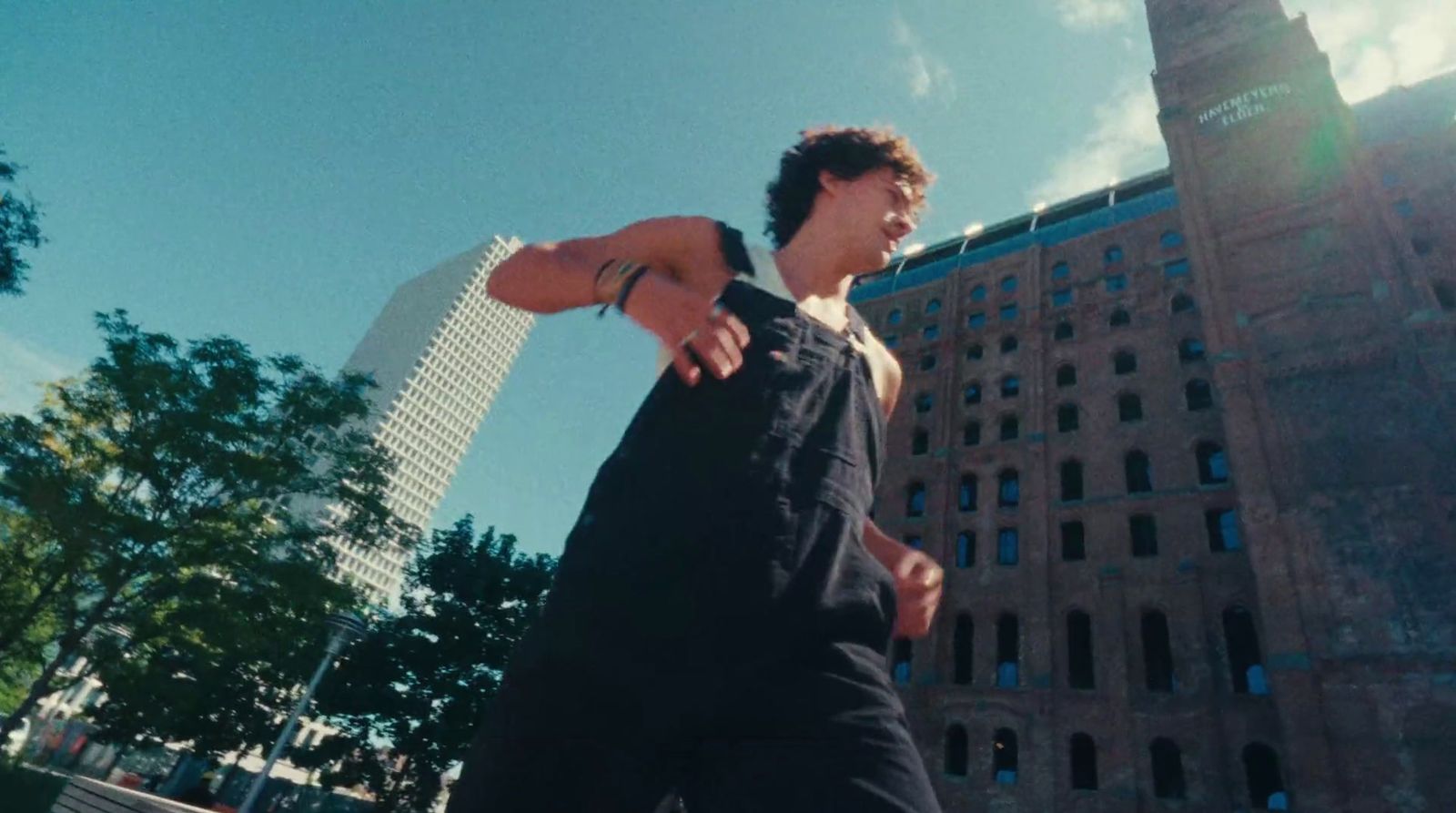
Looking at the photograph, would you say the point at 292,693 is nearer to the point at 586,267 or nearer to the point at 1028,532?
the point at 1028,532

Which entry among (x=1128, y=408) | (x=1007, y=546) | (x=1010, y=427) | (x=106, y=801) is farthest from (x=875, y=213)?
(x=1010, y=427)

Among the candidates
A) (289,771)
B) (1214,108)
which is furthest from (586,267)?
(289,771)

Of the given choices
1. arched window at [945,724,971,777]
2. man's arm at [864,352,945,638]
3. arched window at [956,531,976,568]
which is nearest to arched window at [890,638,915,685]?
arched window at [945,724,971,777]

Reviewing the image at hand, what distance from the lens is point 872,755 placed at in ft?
3.78

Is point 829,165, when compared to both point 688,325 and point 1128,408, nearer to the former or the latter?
point 688,325

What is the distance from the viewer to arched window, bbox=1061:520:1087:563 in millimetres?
21719

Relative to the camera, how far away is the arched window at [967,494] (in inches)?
990

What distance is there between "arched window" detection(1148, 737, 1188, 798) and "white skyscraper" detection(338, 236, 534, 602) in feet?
339

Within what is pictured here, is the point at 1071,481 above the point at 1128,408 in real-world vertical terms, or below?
below

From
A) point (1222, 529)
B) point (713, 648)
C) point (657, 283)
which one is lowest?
point (713, 648)

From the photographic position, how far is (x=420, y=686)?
22.9m

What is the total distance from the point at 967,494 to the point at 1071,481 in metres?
3.59

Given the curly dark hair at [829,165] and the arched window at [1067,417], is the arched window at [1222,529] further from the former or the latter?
the curly dark hair at [829,165]

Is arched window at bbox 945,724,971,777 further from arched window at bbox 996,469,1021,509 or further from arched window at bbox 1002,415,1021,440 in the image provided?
arched window at bbox 1002,415,1021,440
